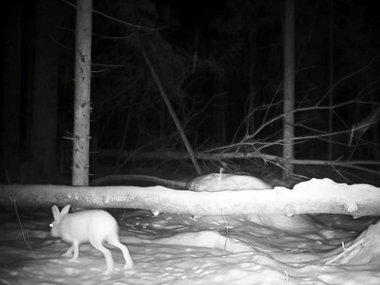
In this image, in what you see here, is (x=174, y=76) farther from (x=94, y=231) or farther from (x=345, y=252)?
(x=345, y=252)

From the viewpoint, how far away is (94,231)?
535cm

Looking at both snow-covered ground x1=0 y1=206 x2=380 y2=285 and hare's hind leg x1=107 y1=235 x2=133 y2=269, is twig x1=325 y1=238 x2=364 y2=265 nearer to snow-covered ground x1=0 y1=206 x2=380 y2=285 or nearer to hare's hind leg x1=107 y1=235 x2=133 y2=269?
snow-covered ground x1=0 y1=206 x2=380 y2=285

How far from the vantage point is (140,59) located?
1384cm

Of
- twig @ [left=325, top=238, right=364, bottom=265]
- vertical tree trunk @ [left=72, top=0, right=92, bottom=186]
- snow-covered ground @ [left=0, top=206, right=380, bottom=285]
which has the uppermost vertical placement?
vertical tree trunk @ [left=72, top=0, right=92, bottom=186]

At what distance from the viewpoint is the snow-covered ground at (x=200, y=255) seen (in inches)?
196

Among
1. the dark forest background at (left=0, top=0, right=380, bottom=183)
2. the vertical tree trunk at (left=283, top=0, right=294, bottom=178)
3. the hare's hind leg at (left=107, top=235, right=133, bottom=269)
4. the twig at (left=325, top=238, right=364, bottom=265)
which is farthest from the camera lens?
the dark forest background at (left=0, top=0, right=380, bottom=183)

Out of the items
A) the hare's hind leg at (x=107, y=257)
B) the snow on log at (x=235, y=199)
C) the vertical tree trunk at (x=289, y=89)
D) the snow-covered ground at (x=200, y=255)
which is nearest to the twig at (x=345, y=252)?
the snow-covered ground at (x=200, y=255)

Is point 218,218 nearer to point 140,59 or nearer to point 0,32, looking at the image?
point 140,59

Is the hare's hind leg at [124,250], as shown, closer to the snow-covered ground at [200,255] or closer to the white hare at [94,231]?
the white hare at [94,231]

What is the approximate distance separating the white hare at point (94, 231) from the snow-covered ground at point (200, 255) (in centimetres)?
23

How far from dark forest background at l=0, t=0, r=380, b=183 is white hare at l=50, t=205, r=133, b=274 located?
3373 mm

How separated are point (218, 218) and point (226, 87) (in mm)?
25856

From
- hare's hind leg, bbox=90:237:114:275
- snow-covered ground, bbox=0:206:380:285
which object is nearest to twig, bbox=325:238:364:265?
snow-covered ground, bbox=0:206:380:285

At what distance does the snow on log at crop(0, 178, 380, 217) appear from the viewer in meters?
6.69
